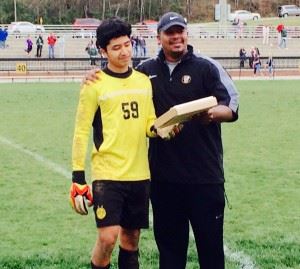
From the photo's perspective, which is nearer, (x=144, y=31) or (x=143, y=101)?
(x=143, y=101)

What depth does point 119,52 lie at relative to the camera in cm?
553

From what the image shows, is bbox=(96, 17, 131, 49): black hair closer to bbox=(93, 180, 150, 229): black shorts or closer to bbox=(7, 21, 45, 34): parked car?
bbox=(93, 180, 150, 229): black shorts

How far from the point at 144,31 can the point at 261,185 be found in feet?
175

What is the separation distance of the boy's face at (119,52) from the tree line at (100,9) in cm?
7554

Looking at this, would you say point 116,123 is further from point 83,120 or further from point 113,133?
point 83,120

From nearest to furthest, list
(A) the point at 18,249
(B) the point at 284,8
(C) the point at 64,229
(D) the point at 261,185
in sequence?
1. (A) the point at 18,249
2. (C) the point at 64,229
3. (D) the point at 261,185
4. (B) the point at 284,8

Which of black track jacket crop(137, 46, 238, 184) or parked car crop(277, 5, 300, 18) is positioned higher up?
black track jacket crop(137, 46, 238, 184)

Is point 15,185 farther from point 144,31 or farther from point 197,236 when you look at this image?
point 144,31

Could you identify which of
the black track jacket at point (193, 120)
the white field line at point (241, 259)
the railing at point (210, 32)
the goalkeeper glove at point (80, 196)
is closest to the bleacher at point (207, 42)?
the railing at point (210, 32)

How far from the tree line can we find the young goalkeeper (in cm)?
7554

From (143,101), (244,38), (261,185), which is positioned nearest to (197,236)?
(143,101)

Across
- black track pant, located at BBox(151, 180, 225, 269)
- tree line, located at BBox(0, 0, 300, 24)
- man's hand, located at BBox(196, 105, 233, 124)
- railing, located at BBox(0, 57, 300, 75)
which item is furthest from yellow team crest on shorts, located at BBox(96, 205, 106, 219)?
tree line, located at BBox(0, 0, 300, 24)

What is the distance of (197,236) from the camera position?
566 centimetres

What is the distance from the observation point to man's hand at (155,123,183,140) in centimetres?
536
